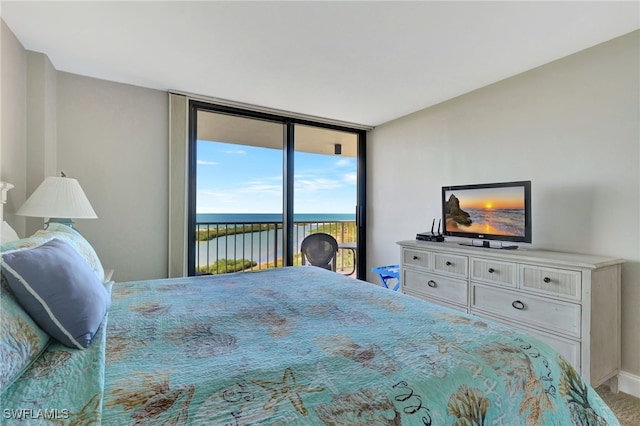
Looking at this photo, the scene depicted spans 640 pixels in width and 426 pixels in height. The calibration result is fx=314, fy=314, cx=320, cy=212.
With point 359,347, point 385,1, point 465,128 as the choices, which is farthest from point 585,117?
point 359,347

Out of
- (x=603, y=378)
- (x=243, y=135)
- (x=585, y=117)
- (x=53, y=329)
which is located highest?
(x=243, y=135)

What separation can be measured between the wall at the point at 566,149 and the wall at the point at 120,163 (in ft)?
9.61

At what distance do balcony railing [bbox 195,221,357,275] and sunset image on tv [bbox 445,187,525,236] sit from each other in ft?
6.22

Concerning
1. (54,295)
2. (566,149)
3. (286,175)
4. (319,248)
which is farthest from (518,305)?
(286,175)

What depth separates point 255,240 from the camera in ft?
15.0

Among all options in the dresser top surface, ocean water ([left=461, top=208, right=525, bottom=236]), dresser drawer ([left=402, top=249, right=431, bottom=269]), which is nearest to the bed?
the dresser top surface

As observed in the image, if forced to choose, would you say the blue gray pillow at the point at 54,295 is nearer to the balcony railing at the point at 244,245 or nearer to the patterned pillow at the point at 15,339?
the patterned pillow at the point at 15,339

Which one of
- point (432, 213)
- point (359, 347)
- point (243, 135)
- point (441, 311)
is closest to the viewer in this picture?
point (359, 347)

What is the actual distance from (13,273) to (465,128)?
350 centimetres

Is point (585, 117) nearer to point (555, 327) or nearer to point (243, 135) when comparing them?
point (555, 327)

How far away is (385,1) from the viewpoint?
5.94 feet

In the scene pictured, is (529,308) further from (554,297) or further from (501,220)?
(501,220)

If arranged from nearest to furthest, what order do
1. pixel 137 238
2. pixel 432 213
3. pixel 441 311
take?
pixel 441 311
pixel 137 238
pixel 432 213

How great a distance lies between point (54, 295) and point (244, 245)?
12.1 ft
